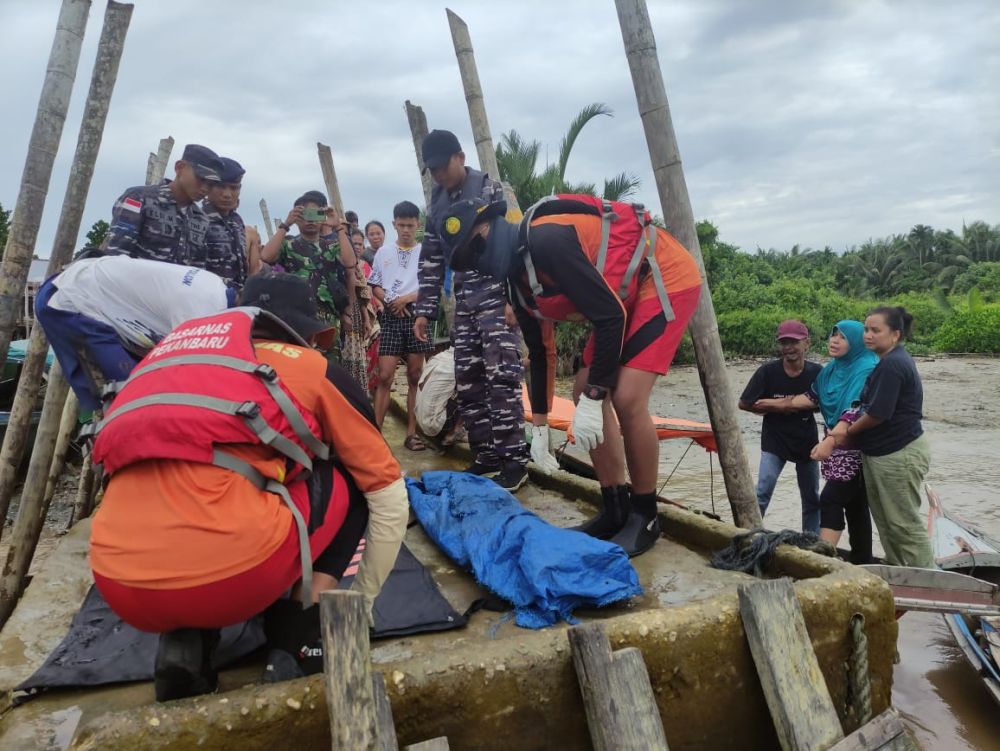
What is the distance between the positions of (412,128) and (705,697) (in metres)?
6.60

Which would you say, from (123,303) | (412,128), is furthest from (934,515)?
(412,128)

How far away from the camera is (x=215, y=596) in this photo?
171 centimetres

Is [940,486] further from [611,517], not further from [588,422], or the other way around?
[588,422]

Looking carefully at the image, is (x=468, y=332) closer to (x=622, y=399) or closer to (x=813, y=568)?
(x=622, y=399)

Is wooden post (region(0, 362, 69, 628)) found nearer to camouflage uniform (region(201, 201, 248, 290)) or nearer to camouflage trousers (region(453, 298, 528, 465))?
camouflage uniform (region(201, 201, 248, 290))

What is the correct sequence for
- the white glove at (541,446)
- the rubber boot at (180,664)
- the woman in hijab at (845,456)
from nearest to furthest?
the rubber boot at (180,664) → the white glove at (541,446) → the woman in hijab at (845,456)

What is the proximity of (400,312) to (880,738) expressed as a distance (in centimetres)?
448

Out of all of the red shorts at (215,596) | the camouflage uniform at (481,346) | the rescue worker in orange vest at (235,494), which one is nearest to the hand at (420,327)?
the camouflage uniform at (481,346)

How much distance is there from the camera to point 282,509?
1.84 meters

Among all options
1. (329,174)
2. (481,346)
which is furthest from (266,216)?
(481,346)

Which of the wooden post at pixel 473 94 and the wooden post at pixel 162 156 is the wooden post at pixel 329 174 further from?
the wooden post at pixel 473 94

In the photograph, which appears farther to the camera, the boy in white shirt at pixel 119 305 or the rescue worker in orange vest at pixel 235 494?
the boy in white shirt at pixel 119 305

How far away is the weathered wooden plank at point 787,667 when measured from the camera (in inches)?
78.3

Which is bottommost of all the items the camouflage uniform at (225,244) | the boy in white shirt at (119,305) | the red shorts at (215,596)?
the red shorts at (215,596)
